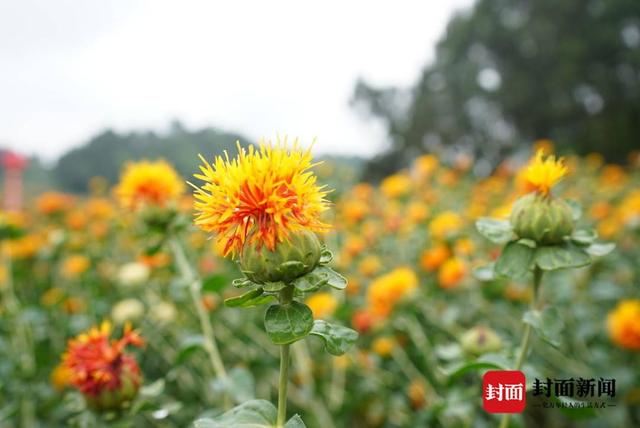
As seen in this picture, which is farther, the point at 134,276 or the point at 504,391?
the point at 134,276

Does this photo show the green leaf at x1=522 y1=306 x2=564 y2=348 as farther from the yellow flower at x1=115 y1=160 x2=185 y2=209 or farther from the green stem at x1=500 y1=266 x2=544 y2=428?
the yellow flower at x1=115 y1=160 x2=185 y2=209

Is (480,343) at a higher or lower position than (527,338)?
lower

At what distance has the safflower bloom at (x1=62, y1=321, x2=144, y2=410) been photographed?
3.84ft

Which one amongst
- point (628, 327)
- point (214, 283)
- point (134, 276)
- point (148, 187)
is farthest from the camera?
point (134, 276)

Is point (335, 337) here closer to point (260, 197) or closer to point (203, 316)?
point (260, 197)

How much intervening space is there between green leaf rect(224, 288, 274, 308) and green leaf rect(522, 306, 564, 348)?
53 cm

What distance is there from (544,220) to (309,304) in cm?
141

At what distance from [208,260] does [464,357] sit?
6.18 ft

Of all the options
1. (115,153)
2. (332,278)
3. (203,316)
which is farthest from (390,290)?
(115,153)

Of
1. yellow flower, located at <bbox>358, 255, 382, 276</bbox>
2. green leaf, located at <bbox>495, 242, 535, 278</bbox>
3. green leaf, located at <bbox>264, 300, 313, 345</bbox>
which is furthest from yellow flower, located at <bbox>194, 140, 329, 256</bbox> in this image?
yellow flower, located at <bbox>358, 255, 382, 276</bbox>

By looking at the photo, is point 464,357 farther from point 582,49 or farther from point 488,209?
point 582,49

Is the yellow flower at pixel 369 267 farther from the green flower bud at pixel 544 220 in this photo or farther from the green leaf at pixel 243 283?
the green leaf at pixel 243 283

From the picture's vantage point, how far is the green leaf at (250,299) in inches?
31.4

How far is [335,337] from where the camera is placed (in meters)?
0.78
